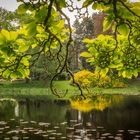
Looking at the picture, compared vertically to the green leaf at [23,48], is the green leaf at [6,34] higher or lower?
higher

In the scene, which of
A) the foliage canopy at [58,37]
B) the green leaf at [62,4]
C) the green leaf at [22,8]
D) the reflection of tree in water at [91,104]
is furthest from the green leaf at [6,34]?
the reflection of tree in water at [91,104]

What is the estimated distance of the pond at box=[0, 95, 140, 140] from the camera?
13188 mm

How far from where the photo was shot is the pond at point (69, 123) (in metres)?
13.2

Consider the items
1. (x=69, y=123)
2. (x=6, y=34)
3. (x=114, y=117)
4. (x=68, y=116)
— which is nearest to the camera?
(x=6, y=34)

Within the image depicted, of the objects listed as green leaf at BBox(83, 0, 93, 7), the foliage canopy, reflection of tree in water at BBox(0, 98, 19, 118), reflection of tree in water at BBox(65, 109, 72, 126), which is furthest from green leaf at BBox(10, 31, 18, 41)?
reflection of tree in water at BBox(0, 98, 19, 118)

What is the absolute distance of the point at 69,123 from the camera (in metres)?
15.9

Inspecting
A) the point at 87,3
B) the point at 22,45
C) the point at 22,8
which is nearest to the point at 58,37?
the point at 22,45

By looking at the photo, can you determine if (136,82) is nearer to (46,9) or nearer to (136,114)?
(136,114)

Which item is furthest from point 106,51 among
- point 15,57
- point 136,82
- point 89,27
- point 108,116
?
point 89,27

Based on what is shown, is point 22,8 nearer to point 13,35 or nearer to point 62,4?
point 62,4

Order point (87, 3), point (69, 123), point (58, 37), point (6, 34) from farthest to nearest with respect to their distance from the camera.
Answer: point (69, 123) < point (58, 37) < point (6, 34) < point (87, 3)

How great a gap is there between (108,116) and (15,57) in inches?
595

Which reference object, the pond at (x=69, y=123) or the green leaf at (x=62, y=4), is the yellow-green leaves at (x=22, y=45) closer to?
the green leaf at (x=62, y=4)

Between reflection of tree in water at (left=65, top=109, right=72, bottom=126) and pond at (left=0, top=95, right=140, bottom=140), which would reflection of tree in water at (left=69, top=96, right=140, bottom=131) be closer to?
pond at (left=0, top=95, right=140, bottom=140)
